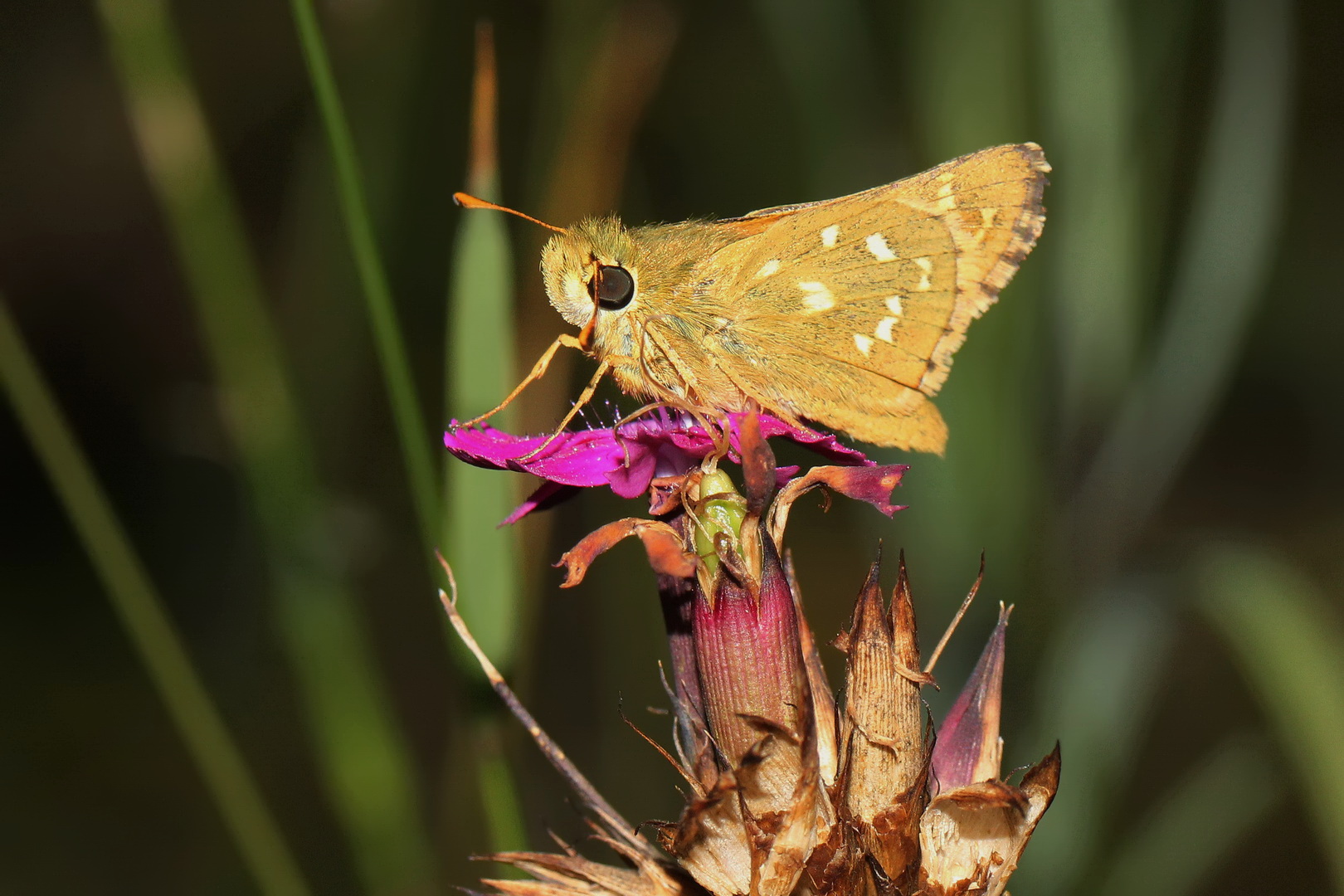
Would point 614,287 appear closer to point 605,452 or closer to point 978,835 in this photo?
point 605,452

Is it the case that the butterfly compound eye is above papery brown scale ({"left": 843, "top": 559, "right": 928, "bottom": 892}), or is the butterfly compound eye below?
above

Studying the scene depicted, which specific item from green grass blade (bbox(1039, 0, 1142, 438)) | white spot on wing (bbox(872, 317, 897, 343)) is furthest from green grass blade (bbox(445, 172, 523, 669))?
green grass blade (bbox(1039, 0, 1142, 438))

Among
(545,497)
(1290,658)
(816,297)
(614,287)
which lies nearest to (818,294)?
(816,297)

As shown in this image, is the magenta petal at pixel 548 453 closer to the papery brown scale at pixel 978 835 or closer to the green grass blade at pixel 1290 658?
the papery brown scale at pixel 978 835

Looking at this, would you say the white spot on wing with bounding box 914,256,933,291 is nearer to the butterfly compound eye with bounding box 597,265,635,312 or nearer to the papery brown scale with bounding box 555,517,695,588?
the butterfly compound eye with bounding box 597,265,635,312

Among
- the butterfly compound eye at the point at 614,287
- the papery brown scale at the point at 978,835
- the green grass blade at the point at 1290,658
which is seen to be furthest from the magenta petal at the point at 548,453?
the green grass blade at the point at 1290,658

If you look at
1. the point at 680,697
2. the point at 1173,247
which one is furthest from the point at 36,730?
the point at 1173,247

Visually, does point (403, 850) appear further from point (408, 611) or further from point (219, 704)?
point (408, 611)
